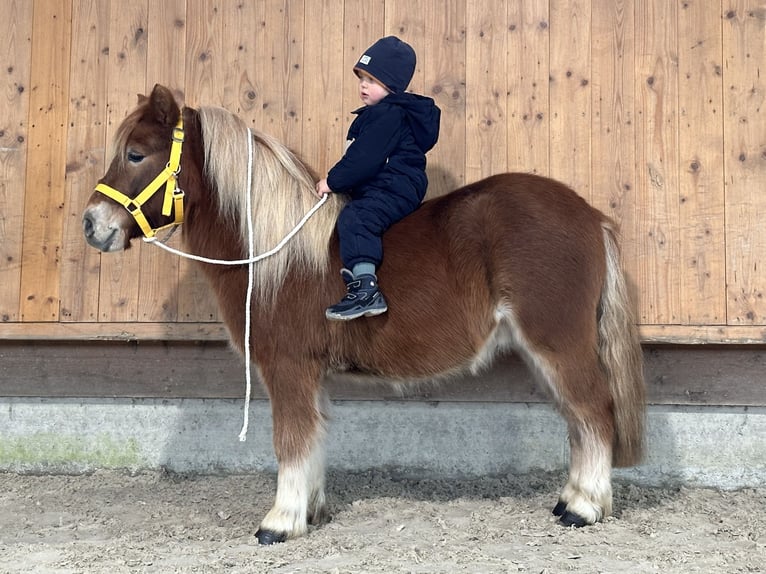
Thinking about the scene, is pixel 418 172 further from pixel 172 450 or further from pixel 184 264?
pixel 172 450

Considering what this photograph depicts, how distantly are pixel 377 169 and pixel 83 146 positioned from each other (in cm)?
227

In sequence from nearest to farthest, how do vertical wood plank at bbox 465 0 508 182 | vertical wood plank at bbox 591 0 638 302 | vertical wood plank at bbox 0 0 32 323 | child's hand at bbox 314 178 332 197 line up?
child's hand at bbox 314 178 332 197
vertical wood plank at bbox 591 0 638 302
vertical wood plank at bbox 465 0 508 182
vertical wood plank at bbox 0 0 32 323

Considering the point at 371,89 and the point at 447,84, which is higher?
the point at 447,84

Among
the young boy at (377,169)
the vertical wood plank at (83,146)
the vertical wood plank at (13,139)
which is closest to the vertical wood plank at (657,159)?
the young boy at (377,169)

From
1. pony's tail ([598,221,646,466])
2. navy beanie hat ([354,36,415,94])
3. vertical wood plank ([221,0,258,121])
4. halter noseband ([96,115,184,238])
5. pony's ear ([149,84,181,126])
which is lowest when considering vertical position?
pony's tail ([598,221,646,466])

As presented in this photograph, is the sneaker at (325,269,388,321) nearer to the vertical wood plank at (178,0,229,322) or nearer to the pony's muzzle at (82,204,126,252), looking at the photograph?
the pony's muzzle at (82,204,126,252)

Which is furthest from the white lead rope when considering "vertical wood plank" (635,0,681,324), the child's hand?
"vertical wood plank" (635,0,681,324)

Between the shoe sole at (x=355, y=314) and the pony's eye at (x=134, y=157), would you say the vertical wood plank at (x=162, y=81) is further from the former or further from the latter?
the shoe sole at (x=355, y=314)

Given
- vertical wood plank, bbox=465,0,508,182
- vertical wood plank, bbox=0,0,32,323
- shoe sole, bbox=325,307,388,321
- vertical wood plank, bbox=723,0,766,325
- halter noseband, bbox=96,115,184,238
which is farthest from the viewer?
vertical wood plank, bbox=0,0,32,323

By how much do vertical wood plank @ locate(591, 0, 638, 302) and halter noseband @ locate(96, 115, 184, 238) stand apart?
2421 mm

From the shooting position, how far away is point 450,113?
457cm

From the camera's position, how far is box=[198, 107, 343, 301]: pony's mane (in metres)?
3.66

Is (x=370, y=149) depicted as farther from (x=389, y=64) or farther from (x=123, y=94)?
(x=123, y=94)

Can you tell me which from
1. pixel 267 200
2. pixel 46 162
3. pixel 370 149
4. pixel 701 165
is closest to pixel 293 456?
pixel 267 200
